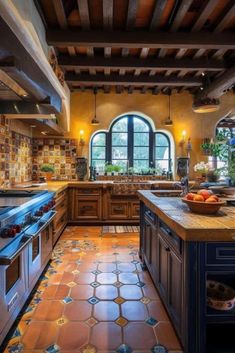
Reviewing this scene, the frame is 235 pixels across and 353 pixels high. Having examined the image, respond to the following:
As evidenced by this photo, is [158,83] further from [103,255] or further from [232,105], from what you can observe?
[103,255]

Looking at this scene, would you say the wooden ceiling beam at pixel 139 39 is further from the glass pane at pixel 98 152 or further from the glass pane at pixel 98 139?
the glass pane at pixel 98 152

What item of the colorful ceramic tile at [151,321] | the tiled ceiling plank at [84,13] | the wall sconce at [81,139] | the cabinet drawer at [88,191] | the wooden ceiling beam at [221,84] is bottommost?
the colorful ceramic tile at [151,321]

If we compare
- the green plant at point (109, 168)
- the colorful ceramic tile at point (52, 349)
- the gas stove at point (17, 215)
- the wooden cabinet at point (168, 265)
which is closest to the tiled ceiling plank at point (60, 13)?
the gas stove at point (17, 215)

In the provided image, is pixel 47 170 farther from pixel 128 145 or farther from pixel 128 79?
pixel 128 79

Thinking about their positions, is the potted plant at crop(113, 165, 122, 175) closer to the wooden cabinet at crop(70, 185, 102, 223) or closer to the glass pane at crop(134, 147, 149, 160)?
the glass pane at crop(134, 147, 149, 160)

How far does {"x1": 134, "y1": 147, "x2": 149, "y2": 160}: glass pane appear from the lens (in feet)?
19.4

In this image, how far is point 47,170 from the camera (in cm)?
496

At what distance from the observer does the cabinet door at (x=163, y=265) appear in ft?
6.36

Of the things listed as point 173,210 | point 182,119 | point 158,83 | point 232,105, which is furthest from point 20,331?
point 232,105

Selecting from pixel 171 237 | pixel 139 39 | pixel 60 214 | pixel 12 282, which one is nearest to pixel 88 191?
pixel 60 214

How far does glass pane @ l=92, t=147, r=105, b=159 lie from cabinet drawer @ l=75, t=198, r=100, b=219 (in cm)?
124

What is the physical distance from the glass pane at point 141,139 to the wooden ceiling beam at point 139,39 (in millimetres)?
2606

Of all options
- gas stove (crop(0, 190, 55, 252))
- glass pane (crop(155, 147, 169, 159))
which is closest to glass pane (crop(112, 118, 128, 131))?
glass pane (crop(155, 147, 169, 159))

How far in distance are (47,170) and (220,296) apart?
3.96 meters
